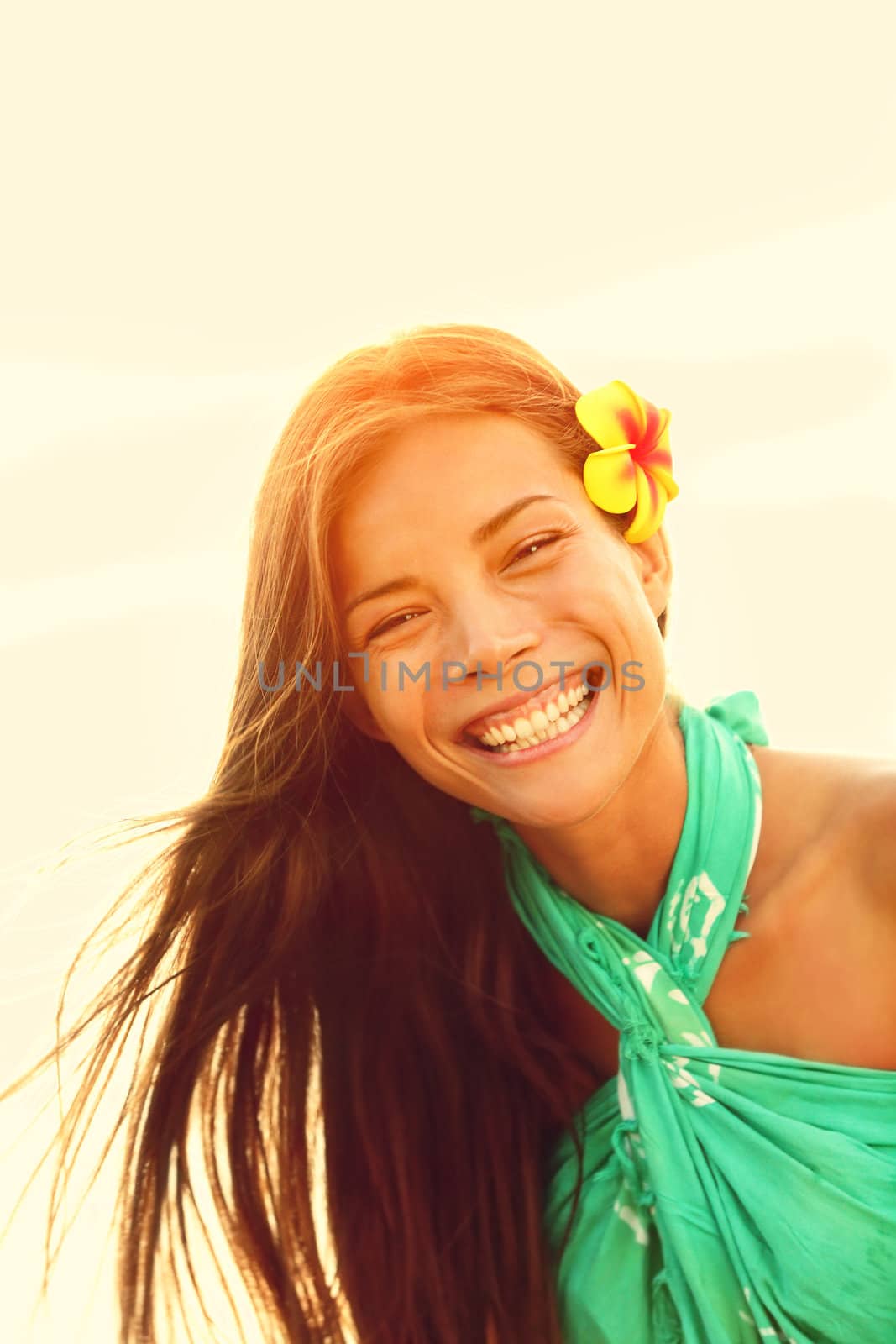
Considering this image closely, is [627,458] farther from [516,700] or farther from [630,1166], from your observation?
[630,1166]

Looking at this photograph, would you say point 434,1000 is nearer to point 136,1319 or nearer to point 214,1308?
point 136,1319

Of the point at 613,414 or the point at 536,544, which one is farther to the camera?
the point at 613,414

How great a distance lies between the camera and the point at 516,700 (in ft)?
5.56

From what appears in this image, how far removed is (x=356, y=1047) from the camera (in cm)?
202

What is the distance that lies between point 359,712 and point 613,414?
586 millimetres

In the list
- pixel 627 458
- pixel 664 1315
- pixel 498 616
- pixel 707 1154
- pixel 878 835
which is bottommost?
pixel 664 1315

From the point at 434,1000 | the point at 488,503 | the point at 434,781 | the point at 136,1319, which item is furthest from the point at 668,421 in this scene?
the point at 136,1319

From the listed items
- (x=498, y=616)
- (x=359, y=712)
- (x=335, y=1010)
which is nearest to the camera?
(x=498, y=616)

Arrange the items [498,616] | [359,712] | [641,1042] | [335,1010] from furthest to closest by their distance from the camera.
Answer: [335,1010] → [359,712] → [641,1042] → [498,616]

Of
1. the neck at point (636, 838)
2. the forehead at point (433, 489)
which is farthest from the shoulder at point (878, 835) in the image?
the forehead at point (433, 489)

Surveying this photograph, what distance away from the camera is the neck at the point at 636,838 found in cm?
186

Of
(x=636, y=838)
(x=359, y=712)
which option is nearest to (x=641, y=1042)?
(x=636, y=838)

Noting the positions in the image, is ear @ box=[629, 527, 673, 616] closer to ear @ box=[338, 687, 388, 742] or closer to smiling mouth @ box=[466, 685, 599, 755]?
smiling mouth @ box=[466, 685, 599, 755]

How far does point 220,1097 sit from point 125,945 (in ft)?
0.94
